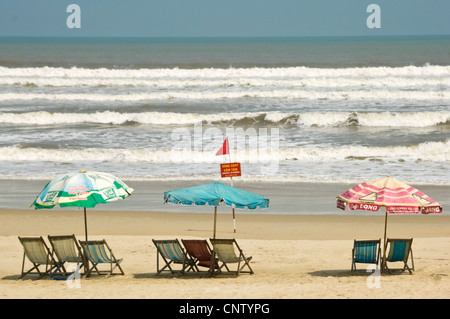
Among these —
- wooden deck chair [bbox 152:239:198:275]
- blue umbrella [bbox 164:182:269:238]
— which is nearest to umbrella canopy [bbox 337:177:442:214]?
blue umbrella [bbox 164:182:269:238]

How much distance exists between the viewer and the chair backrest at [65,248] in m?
9.73

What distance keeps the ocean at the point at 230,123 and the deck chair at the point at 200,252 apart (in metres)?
7.33

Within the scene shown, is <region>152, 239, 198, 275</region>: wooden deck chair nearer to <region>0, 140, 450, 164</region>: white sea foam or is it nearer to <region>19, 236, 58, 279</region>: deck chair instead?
<region>19, 236, 58, 279</region>: deck chair

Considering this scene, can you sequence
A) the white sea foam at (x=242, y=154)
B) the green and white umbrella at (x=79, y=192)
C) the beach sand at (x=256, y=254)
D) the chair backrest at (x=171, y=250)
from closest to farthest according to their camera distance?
1. the beach sand at (x=256, y=254)
2. the green and white umbrella at (x=79, y=192)
3. the chair backrest at (x=171, y=250)
4. the white sea foam at (x=242, y=154)

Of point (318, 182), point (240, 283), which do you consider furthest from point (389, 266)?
point (318, 182)

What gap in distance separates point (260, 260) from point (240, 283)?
1542 millimetres

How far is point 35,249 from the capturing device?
9.73 m

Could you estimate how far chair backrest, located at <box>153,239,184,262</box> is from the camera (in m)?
9.87

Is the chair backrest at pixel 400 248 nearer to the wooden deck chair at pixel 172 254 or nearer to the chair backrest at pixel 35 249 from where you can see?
the wooden deck chair at pixel 172 254

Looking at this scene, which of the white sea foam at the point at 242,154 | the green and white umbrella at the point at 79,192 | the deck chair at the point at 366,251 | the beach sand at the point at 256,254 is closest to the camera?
the beach sand at the point at 256,254

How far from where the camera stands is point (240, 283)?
9266 millimetres

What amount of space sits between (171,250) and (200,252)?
420 millimetres

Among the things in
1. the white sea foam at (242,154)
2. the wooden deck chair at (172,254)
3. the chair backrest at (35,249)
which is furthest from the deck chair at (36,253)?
the white sea foam at (242,154)

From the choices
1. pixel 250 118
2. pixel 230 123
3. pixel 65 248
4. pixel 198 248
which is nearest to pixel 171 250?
pixel 198 248
